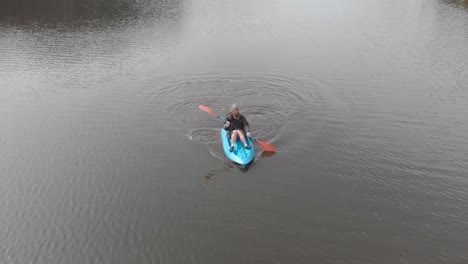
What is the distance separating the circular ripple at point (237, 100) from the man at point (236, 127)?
1144mm

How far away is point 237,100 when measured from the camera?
21.2m

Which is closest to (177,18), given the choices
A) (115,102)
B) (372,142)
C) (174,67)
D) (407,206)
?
(174,67)

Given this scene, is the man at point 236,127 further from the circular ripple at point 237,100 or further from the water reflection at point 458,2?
the water reflection at point 458,2

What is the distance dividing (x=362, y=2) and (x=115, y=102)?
135 feet

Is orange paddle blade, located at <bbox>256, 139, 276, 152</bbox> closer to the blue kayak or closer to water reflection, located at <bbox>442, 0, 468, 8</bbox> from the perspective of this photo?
the blue kayak

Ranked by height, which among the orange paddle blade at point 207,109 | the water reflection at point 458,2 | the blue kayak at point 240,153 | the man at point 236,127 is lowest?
the blue kayak at point 240,153

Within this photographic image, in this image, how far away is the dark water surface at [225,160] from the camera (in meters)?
11.8

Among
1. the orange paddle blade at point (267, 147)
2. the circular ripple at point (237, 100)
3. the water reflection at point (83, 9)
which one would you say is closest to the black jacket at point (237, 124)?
the orange paddle blade at point (267, 147)

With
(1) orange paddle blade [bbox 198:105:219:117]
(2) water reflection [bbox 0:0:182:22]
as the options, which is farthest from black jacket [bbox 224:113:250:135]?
(2) water reflection [bbox 0:0:182:22]

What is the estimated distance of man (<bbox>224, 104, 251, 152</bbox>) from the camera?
15664 millimetres

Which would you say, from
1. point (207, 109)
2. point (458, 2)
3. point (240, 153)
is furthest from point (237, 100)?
point (458, 2)

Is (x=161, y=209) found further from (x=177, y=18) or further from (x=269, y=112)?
(x=177, y=18)

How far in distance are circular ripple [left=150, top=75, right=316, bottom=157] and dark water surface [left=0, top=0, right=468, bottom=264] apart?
0.11 m

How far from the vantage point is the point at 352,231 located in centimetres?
1198
